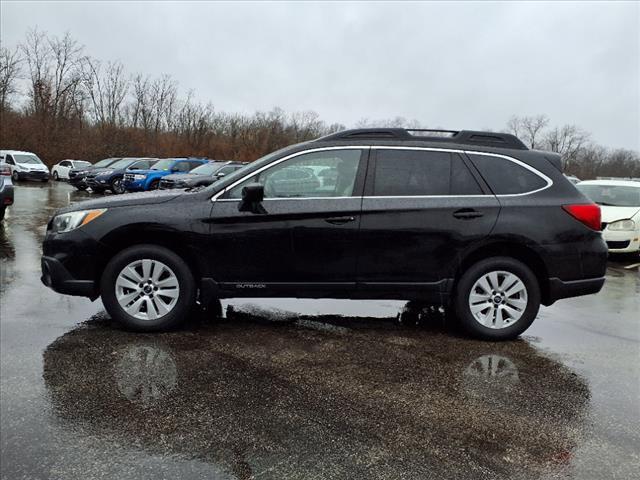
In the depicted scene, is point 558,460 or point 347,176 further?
point 347,176

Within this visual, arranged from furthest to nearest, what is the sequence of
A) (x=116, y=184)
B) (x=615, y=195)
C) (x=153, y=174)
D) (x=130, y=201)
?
(x=116, y=184)
(x=153, y=174)
(x=615, y=195)
(x=130, y=201)

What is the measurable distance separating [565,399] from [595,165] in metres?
93.7

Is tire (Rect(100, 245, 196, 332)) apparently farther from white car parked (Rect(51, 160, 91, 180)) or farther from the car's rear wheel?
white car parked (Rect(51, 160, 91, 180))

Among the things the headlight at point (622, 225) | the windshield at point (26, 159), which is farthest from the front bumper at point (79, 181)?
the headlight at point (622, 225)

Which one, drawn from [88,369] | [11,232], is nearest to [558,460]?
[88,369]

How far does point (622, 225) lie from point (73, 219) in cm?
992

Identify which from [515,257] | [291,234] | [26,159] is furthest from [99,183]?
[515,257]

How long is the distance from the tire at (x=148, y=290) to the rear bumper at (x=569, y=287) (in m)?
3.31

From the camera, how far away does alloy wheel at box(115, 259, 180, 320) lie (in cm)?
464

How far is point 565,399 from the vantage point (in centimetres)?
368

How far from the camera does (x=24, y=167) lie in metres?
28.5

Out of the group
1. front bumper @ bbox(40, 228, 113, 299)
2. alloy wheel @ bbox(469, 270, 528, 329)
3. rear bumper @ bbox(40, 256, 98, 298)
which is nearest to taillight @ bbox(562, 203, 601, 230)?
alloy wheel @ bbox(469, 270, 528, 329)

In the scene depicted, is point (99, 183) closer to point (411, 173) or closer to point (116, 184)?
Result: point (116, 184)

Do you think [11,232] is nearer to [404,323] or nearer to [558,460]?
[404,323]
